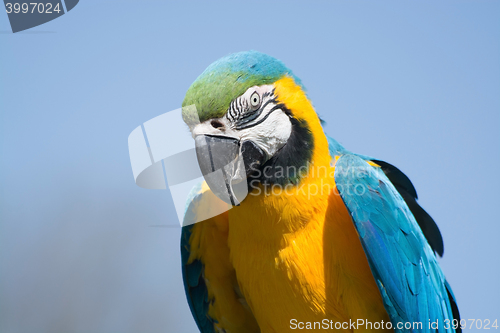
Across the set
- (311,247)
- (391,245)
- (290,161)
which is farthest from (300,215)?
(391,245)

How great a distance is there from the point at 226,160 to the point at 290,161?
1.07 ft

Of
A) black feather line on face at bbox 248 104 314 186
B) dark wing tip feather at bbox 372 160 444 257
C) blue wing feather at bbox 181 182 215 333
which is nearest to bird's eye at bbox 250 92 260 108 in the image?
black feather line on face at bbox 248 104 314 186

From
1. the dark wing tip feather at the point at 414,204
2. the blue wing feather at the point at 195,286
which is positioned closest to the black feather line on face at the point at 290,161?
the blue wing feather at the point at 195,286

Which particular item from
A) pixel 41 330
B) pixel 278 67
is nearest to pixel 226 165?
pixel 278 67

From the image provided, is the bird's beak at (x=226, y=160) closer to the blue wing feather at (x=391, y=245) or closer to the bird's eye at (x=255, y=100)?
the bird's eye at (x=255, y=100)

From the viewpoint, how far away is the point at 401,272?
1.89 metres

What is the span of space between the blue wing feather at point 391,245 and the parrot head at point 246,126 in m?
0.27

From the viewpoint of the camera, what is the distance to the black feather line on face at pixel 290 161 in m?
1.86

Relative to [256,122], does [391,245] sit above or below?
below

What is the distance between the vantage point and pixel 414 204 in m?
2.47

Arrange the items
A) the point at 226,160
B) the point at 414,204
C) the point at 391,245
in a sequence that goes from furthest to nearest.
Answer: the point at 414,204, the point at 391,245, the point at 226,160

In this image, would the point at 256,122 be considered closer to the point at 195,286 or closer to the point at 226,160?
the point at 226,160

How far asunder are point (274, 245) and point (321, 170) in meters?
0.46

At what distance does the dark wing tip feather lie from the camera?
7.97 feet
